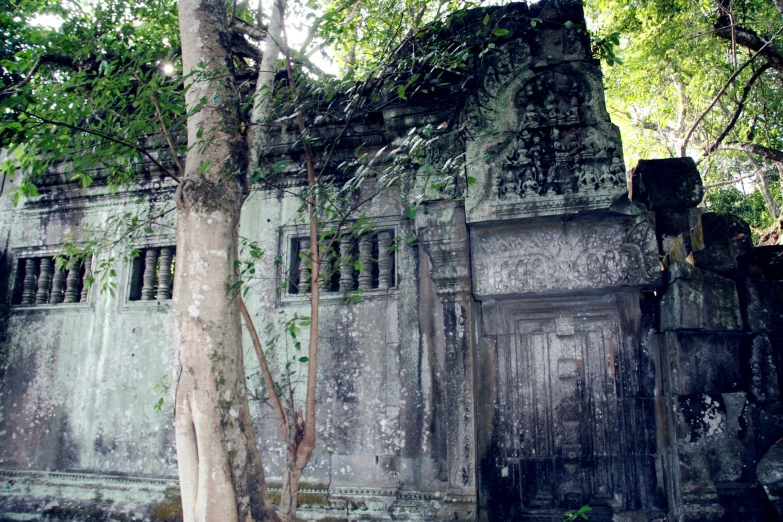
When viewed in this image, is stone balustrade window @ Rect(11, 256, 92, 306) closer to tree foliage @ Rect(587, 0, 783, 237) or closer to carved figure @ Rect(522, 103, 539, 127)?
carved figure @ Rect(522, 103, 539, 127)

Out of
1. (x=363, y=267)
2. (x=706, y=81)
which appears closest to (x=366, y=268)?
(x=363, y=267)

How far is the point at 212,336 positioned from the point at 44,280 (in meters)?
3.28

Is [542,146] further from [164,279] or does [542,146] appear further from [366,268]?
[164,279]

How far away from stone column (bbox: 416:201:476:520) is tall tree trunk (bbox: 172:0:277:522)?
49.4 inches

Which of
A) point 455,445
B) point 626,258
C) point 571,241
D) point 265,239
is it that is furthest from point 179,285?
point 626,258

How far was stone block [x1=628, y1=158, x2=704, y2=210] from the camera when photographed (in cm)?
389

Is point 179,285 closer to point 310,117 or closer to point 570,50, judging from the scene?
point 310,117

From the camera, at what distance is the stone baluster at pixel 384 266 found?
415 centimetres

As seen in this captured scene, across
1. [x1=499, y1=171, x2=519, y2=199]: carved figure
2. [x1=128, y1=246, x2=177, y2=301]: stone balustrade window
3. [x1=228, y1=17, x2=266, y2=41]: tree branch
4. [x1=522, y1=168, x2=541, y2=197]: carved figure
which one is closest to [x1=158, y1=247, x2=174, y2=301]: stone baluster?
[x1=128, y1=246, x2=177, y2=301]: stone balustrade window

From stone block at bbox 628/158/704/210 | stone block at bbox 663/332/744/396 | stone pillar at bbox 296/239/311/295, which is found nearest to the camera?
stone block at bbox 663/332/744/396

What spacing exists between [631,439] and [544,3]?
308 cm

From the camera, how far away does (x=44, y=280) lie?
5.12 meters

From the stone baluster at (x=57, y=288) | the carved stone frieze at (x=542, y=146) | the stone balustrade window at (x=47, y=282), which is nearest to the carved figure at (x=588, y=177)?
the carved stone frieze at (x=542, y=146)

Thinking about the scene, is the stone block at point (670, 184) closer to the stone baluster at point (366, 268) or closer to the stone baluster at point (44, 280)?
the stone baluster at point (366, 268)
